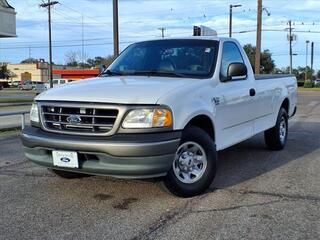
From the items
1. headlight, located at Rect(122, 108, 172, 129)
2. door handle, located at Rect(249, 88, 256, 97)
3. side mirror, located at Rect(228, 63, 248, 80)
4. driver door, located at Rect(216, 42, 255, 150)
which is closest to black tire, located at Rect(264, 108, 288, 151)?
driver door, located at Rect(216, 42, 255, 150)

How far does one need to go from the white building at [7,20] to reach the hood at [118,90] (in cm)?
1659

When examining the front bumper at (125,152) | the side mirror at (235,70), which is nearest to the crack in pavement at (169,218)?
the front bumper at (125,152)

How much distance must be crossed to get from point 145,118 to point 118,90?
489 millimetres

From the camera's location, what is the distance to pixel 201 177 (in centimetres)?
547

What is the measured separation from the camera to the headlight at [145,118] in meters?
4.83

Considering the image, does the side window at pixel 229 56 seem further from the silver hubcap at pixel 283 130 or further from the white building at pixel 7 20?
the white building at pixel 7 20

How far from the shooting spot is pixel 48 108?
17.4 feet

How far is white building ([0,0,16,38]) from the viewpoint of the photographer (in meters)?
20.8

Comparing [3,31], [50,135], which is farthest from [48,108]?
[3,31]

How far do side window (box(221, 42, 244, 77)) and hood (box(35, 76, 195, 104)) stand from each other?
860mm

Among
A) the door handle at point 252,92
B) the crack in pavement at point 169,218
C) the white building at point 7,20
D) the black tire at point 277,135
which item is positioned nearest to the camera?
the crack in pavement at point 169,218

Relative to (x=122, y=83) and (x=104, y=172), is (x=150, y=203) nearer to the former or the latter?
(x=104, y=172)

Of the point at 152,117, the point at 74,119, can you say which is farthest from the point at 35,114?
the point at 152,117

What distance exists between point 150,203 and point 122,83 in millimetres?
1424
